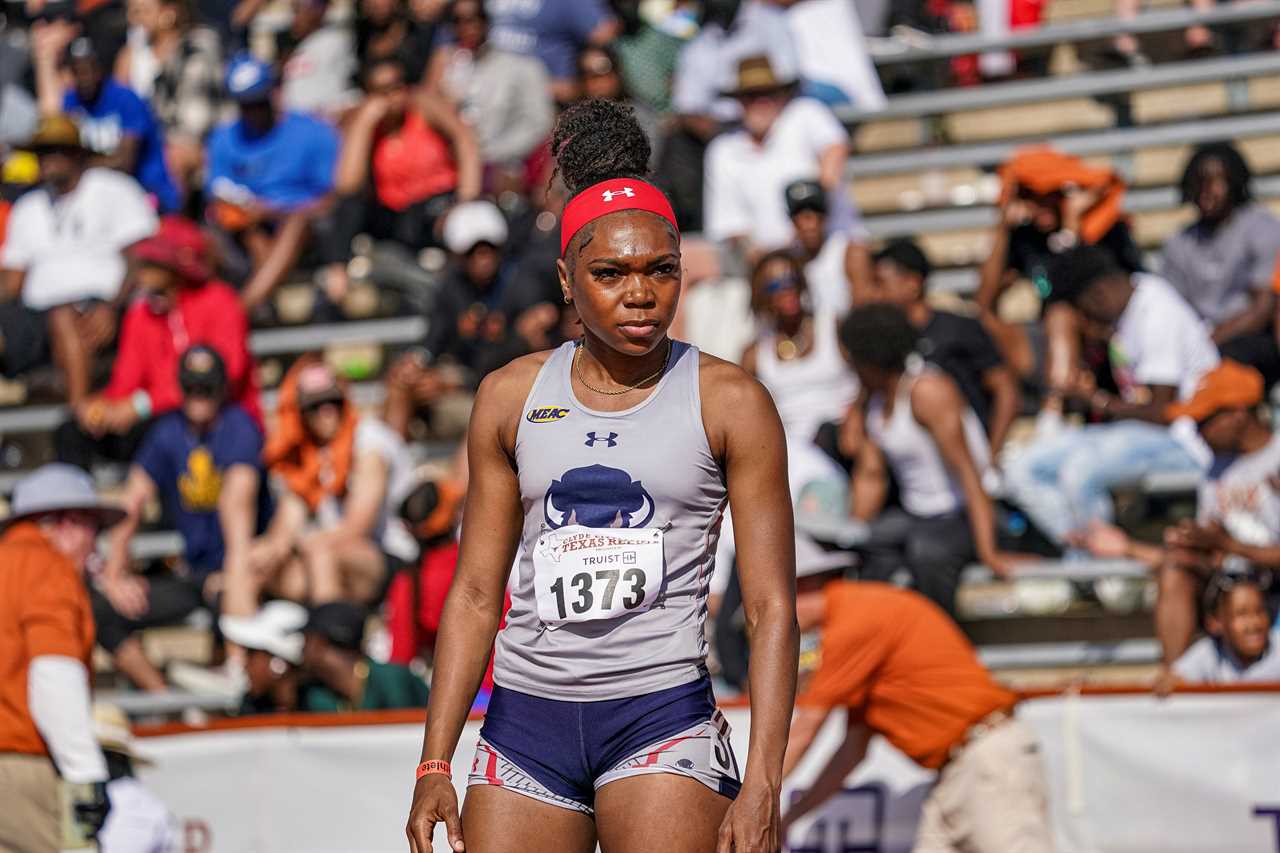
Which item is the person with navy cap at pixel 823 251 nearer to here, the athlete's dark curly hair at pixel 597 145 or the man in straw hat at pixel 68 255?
the man in straw hat at pixel 68 255

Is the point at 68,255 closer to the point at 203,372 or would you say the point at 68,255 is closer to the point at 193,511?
the point at 203,372

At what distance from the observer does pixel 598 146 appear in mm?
4215

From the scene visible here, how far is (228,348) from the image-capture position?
34.0 ft

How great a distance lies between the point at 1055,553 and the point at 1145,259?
1942 millimetres

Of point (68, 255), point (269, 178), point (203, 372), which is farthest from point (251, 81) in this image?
point (203, 372)

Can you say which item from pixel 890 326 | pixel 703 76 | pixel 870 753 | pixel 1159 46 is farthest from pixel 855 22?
pixel 870 753

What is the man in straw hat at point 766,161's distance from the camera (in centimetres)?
1006

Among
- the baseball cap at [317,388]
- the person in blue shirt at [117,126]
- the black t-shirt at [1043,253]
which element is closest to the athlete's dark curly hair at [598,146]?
the black t-shirt at [1043,253]

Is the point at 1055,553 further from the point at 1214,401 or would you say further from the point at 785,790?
the point at 785,790

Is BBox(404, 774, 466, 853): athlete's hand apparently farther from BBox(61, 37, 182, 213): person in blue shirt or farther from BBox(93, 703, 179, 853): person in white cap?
BBox(61, 37, 182, 213): person in blue shirt

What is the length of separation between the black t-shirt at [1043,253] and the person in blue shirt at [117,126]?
17.2 ft

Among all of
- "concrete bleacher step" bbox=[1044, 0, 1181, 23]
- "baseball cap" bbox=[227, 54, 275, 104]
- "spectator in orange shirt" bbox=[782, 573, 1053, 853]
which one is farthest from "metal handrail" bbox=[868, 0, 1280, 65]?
"spectator in orange shirt" bbox=[782, 573, 1053, 853]

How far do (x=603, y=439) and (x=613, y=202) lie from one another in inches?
18.8

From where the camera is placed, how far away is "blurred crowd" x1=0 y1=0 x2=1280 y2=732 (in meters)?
8.32
